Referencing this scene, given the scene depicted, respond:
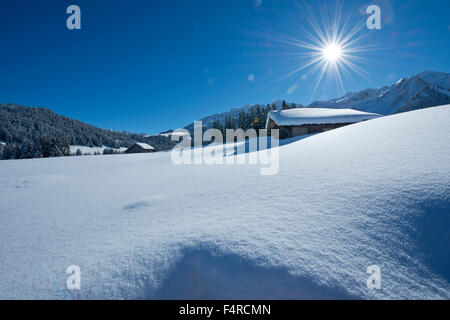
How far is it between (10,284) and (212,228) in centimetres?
149

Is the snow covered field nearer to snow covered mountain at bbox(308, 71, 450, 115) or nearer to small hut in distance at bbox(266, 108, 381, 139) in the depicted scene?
small hut in distance at bbox(266, 108, 381, 139)

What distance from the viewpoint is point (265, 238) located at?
1.39 metres

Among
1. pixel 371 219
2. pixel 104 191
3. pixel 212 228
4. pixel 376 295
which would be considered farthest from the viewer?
pixel 104 191

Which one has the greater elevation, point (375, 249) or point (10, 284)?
point (375, 249)

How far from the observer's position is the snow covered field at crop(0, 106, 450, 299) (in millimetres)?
1131

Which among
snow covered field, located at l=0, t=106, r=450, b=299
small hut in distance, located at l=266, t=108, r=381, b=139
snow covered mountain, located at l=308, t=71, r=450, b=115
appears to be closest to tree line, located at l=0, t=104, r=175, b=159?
small hut in distance, located at l=266, t=108, r=381, b=139

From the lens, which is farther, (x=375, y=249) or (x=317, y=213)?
(x=317, y=213)

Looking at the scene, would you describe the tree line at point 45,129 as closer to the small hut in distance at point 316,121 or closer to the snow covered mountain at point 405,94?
the small hut in distance at point 316,121

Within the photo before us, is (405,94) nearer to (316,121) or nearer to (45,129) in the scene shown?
(316,121)

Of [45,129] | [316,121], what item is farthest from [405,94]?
[45,129]

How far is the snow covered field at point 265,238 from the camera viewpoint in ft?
3.71

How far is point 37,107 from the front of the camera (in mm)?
102562
